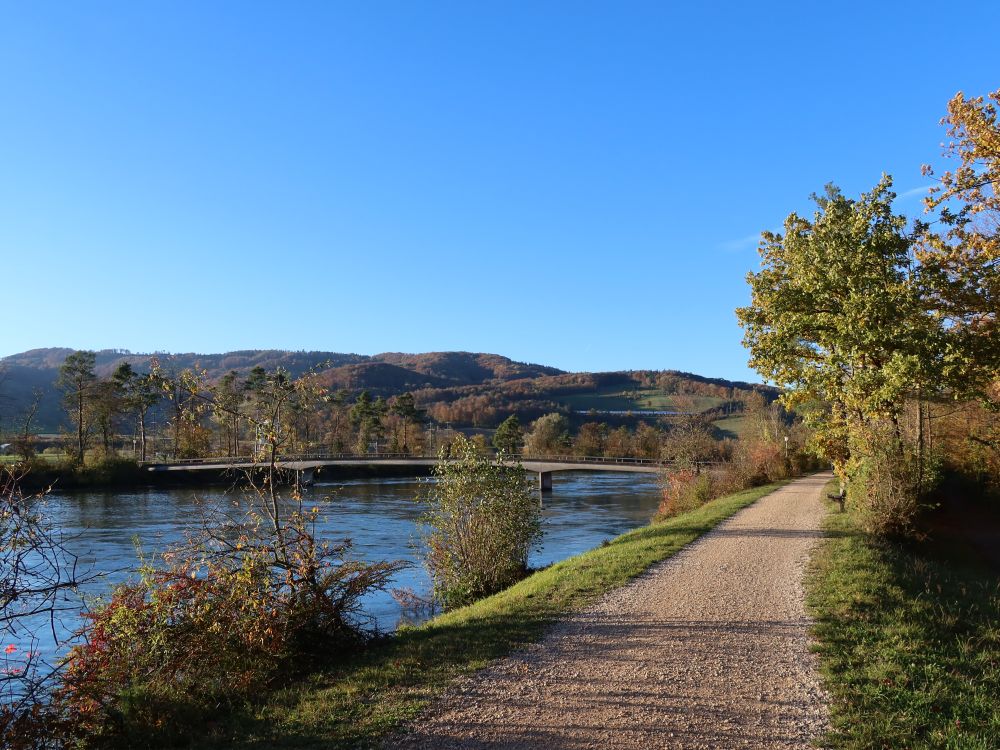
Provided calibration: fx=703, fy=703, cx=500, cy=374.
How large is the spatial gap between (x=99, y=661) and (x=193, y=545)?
1.62 meters

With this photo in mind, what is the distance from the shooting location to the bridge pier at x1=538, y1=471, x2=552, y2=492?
54159mm

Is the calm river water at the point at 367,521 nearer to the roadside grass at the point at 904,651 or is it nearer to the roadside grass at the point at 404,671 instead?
the roadside grass at the point at 404,671

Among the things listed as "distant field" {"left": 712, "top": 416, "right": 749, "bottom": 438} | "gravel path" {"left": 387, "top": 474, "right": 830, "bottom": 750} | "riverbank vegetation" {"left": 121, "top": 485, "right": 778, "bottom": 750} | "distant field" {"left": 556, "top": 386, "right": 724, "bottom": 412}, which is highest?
"distant field" {"left": 556, "top": 386, "right": 724, "bottom": 412}

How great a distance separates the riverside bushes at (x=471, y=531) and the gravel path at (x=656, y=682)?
4.37 metres

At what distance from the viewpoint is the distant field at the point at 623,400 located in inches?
5235

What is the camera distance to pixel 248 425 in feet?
31.3

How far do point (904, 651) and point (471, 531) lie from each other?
29.1ft

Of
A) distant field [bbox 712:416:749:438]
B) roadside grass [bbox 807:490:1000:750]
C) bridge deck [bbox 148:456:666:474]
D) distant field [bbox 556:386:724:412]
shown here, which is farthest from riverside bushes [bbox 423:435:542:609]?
distant field [bbox 556:386:724:412]

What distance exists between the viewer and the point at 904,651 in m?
7.97

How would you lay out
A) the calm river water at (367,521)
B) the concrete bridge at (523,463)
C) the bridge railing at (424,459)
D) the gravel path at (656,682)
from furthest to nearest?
the bridge railing at (424,459), the concrete bridge at (523,463), the calm river water at (367,521), the gravel path at (656,682)

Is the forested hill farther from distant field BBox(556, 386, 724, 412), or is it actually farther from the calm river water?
the calm river water

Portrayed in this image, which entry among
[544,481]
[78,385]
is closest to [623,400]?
[544,481]

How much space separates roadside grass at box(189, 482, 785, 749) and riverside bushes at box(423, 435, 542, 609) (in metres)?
2.04

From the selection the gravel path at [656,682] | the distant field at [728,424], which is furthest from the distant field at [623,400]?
the gravel path at [656,682]
